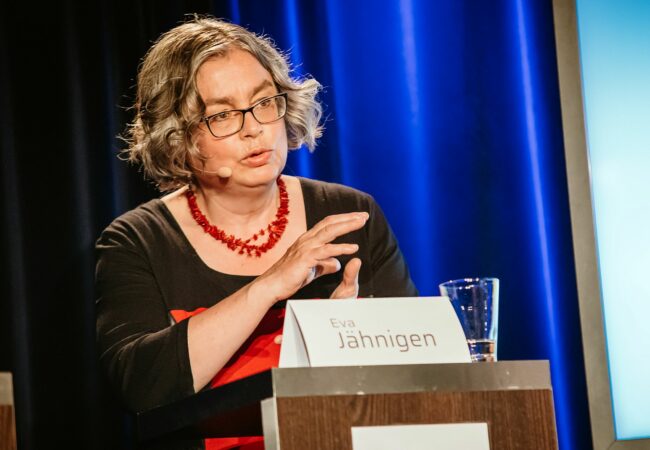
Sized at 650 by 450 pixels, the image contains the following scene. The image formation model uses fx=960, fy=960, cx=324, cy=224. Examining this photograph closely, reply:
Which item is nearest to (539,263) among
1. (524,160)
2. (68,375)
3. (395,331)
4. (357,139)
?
(524,160)

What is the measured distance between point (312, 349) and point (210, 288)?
0.83 meters

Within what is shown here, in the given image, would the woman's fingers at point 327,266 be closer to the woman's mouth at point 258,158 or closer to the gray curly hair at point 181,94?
the woman's mouth at point 258,158

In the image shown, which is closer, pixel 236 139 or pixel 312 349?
pixel 312 349

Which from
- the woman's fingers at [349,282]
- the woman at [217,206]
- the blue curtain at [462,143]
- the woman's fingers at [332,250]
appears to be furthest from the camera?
the blue curtain at [462,143]

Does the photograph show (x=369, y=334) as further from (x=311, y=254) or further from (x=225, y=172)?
(x=225, y=172)

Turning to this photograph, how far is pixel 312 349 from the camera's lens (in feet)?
3.63

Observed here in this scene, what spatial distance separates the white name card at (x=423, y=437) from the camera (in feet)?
3.50

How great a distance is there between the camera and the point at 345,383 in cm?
107

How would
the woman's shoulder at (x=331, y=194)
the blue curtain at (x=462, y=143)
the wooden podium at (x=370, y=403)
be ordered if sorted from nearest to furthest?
1. the wooden podium at (x=370, y=403)
2. the woman's shoulder at (x=331, y=194)
3. the blue curtain at (x=462, y=143)

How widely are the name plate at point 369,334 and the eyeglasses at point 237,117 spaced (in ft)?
2.68

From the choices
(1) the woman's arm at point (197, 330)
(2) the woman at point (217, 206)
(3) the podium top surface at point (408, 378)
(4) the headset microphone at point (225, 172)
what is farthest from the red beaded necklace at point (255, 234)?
(3) the podium top surface at point (408, 378)

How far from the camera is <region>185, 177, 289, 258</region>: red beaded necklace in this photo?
200cm

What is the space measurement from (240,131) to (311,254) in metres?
0.60

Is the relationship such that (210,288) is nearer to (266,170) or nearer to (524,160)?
(266,170)
